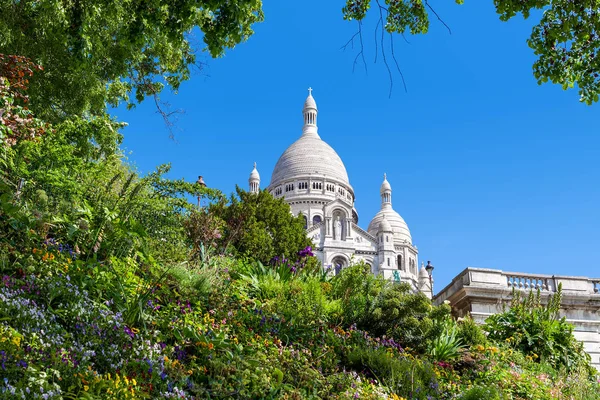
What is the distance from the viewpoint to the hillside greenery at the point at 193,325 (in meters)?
5.90

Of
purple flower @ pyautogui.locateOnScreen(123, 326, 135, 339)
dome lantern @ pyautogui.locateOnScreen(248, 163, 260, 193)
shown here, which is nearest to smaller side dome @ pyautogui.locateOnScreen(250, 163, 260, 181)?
dome lantern @ pyautogui.locateOnScreen(248, 163, 260, 193)

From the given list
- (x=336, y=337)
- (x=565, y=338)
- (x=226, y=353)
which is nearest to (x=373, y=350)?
(x=336, y=337)

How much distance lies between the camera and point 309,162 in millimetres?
106562

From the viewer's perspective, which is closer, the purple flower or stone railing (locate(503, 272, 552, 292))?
the purple flower

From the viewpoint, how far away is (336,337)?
847cm

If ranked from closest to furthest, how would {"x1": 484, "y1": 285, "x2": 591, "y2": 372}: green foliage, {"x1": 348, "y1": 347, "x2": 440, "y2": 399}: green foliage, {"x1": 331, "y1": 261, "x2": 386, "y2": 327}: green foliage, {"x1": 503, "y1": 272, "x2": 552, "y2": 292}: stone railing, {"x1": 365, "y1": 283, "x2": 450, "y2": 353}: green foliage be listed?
{"x1": 348, "y1": 347, "x2": 440, "y2": 399}: green foliage, {"x1": 365, "y1": 283, "x2": 450, "y2": 353}: green foliage, {"x1": 331, "y1": 261, "x2": 386, "y2": 327}: green foliage, {"x1": 484, "y1": 285, "x2": 591, "y2": 372}: green foliage, {"x1": 503, "y1": 272, "x2": 552, "y2": 292}: stone railing

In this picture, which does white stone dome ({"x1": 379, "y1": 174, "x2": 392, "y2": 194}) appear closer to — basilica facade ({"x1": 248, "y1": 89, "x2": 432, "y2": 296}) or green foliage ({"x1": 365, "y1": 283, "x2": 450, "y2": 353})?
basilica facade ({"x1": 248, "y1": 89, "x2": 432, "y2": 296})

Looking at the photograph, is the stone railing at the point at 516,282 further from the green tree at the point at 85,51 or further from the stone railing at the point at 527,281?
the green tree at the point at 85,51

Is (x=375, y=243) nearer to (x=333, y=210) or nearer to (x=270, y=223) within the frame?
(x=333, y=210)

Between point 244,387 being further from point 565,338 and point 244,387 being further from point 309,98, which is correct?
point 309,98

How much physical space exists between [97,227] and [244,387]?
11.2 ft

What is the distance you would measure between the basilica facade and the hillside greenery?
73.1 meters

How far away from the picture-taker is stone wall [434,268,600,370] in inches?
619

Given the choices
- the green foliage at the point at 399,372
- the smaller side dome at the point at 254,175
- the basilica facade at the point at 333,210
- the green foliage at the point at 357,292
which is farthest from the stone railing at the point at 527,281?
the smaller side dome at the point at 254,175
